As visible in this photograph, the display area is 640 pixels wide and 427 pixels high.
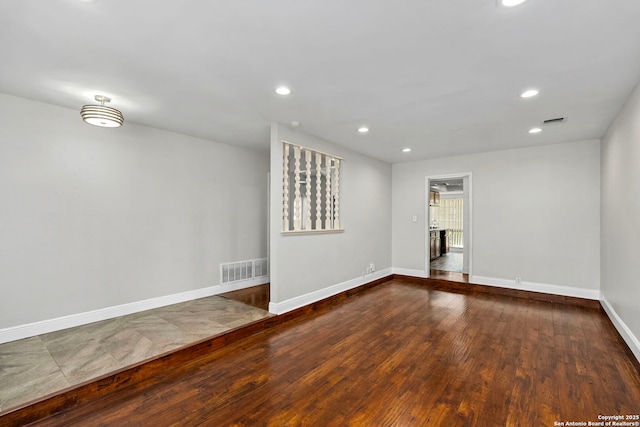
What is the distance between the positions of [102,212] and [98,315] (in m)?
1.22

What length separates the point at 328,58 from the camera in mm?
2197

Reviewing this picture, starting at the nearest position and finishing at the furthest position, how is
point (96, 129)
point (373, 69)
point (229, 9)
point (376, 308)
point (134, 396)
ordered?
point (229, 9) < point (134, 396) < point (373, 69) < point (96, 129) < point (376, 308)

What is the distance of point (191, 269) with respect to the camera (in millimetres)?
4293

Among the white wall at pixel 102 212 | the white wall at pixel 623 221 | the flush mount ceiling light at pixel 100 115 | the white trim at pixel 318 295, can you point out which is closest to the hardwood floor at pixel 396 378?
the white trim at pixel 318 295

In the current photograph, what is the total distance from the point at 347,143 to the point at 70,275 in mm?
4016

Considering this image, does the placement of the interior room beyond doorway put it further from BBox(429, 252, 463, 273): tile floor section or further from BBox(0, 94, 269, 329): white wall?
BBox(0, 94, 269, 329): white wall

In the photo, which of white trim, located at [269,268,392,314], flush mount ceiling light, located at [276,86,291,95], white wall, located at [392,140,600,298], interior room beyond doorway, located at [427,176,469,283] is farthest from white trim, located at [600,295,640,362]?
flush mount ceiling light, located at [276,86,291,95]

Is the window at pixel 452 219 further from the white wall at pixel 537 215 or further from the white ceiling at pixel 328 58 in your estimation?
the white ceiling at pixel 328 58

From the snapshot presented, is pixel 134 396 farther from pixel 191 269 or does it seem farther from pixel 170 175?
pixel 170 175

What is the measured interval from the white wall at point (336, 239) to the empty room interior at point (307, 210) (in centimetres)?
5

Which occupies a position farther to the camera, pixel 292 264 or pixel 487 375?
pixel 292 264

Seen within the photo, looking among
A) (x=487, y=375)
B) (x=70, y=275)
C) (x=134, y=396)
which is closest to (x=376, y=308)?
(x=487, y=375)

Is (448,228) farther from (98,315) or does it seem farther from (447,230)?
(98,315)

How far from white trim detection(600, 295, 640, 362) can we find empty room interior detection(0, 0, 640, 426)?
0.08 metres
